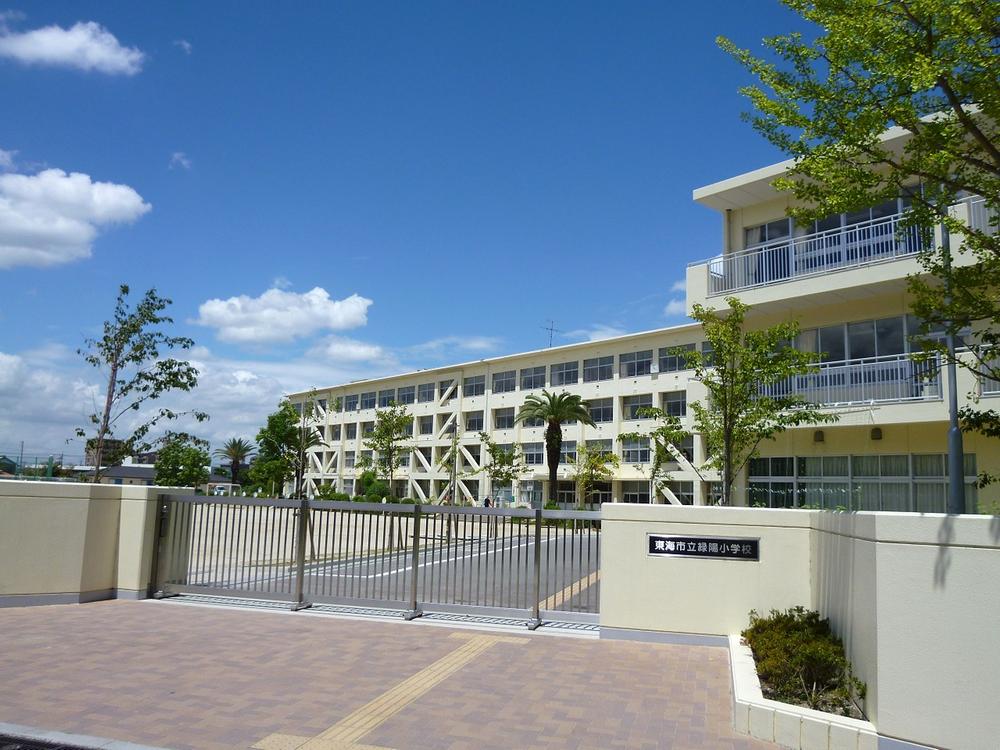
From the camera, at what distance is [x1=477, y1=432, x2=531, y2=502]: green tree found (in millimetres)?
59344

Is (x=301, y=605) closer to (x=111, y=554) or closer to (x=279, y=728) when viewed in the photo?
(x=111, y=554)

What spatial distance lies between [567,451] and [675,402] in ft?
32.2

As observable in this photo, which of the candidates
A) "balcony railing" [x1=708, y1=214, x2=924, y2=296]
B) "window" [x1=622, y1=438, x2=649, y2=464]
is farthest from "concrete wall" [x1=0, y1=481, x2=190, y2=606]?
"window" [x1=622, y1=438, x2=649, y2=464]

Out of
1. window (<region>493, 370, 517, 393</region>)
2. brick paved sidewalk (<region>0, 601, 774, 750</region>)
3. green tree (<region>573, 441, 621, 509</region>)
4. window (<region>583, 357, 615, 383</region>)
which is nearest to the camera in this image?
brick paved sidewalk (<region>0, 601, 774, 750</region>)

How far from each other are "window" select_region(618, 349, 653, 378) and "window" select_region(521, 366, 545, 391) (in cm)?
787

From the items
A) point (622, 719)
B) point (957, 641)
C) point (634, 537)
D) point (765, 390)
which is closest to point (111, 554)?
point (634, 537)

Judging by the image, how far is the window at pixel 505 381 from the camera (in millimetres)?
64000

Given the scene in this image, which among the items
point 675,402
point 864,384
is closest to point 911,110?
point 864,384

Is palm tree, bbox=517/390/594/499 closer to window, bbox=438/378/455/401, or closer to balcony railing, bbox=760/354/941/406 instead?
window, bbox=438/378/455/401

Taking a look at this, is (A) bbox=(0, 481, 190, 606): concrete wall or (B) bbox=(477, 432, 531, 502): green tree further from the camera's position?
(B) bbox=(477, 432, 531, 502): green tree

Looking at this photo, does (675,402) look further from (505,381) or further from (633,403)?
(505,381)

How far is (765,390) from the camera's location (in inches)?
874

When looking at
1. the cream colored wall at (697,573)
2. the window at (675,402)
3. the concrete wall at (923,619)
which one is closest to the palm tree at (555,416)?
the window at (675,402)

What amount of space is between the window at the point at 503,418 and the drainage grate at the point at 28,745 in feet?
188
